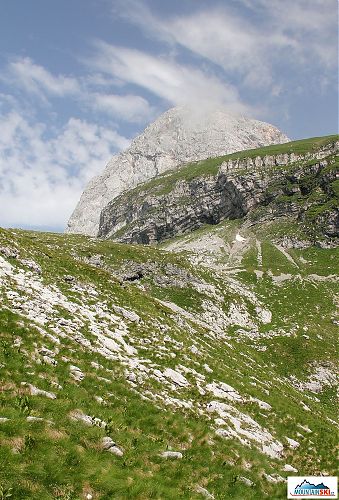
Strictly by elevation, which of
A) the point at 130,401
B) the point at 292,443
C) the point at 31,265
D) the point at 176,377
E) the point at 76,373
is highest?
the point at 31,265

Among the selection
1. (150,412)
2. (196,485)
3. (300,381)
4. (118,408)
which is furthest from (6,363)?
(300,381)

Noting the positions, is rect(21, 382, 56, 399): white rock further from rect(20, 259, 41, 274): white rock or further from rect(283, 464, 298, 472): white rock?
rect(20, 259, 41, 274): white rock

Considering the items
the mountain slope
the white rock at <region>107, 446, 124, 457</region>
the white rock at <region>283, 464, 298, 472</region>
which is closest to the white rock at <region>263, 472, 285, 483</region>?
the mountain slope

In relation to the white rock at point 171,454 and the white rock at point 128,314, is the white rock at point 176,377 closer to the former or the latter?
the white rock at point 171,454

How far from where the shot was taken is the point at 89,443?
13.7 meters

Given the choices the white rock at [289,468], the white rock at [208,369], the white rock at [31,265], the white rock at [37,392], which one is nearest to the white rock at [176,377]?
the white rock at [208,369]

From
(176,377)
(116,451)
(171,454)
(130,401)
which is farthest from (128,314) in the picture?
(116,451)

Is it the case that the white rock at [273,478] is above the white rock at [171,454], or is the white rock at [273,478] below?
below

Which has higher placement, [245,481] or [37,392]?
[37,392]

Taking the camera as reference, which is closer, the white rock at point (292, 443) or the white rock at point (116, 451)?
the white rock at point (116, 451)

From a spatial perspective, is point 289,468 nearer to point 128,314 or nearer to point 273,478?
point 273,478

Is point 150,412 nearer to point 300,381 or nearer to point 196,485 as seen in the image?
point 196,485

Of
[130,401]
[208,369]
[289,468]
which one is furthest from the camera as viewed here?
[208,369]

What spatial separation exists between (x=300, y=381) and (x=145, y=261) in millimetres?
44367
